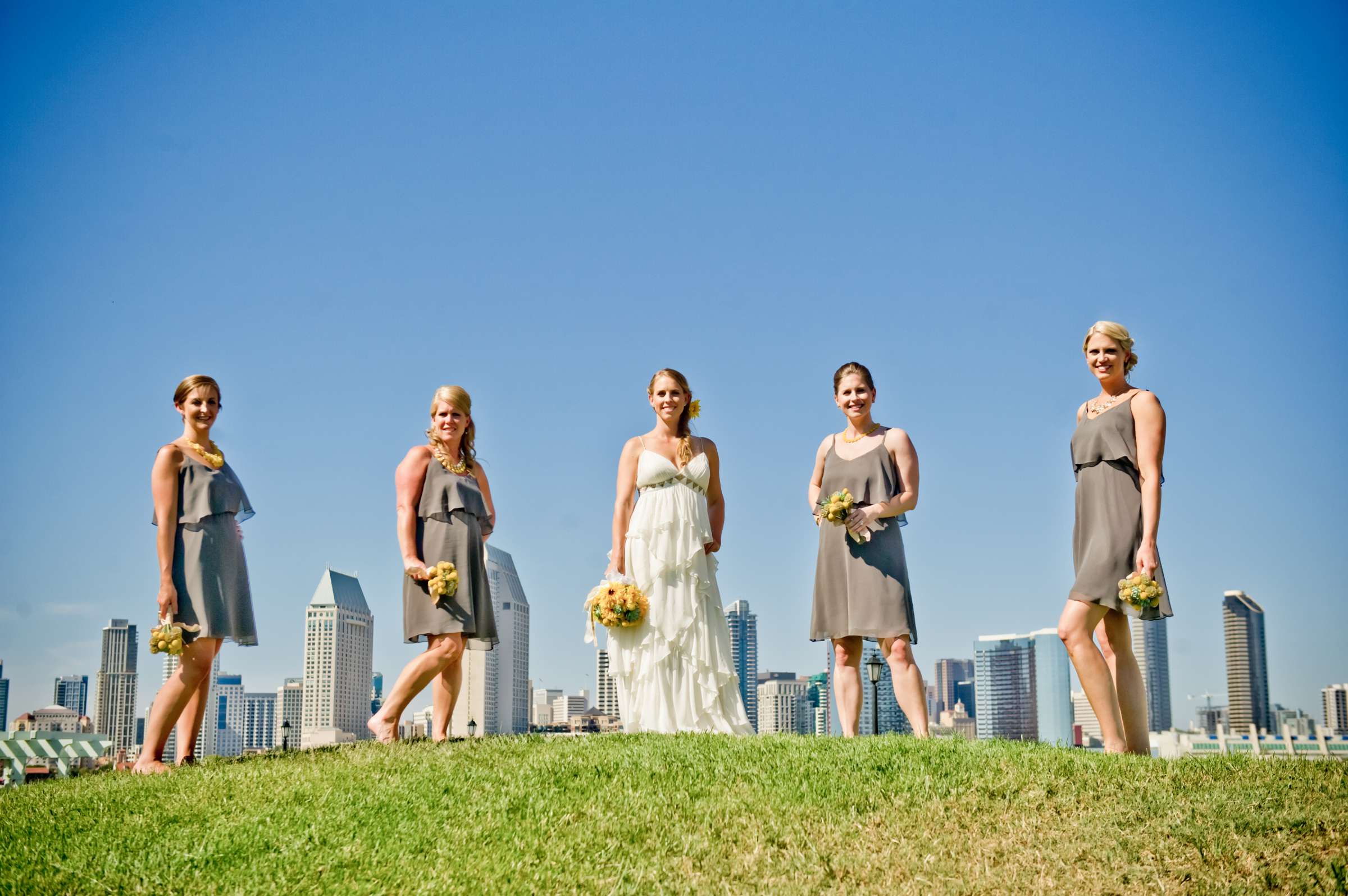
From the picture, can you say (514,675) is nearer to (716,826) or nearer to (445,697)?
(445,697)

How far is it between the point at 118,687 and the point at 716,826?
199 meters

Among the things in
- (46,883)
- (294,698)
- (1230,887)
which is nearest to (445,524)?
(46,883)

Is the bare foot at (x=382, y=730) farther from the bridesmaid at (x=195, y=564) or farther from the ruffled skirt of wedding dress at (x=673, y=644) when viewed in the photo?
the ruffled skirt of wedding dress at (x=673, y=644)

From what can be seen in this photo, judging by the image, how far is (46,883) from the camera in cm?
657

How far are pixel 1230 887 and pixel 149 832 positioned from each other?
6474 millimetres

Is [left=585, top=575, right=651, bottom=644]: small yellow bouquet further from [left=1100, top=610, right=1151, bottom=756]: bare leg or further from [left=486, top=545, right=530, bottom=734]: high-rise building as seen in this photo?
[left=486, top=545, right=530, bottom=734]: high-rise building

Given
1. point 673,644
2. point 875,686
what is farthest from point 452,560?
point 875,686

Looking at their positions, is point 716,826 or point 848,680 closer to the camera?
point 716,826

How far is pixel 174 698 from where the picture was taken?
971cm

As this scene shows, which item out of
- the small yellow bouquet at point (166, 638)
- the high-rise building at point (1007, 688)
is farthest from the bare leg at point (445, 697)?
the high-rise building at point (1007, 688)

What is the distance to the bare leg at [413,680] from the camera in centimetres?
1036

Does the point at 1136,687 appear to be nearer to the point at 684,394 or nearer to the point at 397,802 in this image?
the point at 684,394

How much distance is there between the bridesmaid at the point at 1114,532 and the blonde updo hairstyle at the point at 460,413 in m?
5.63

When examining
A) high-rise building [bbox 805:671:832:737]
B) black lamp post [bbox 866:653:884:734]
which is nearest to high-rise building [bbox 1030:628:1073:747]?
high-rise building [bbox 805:671:832:737]
